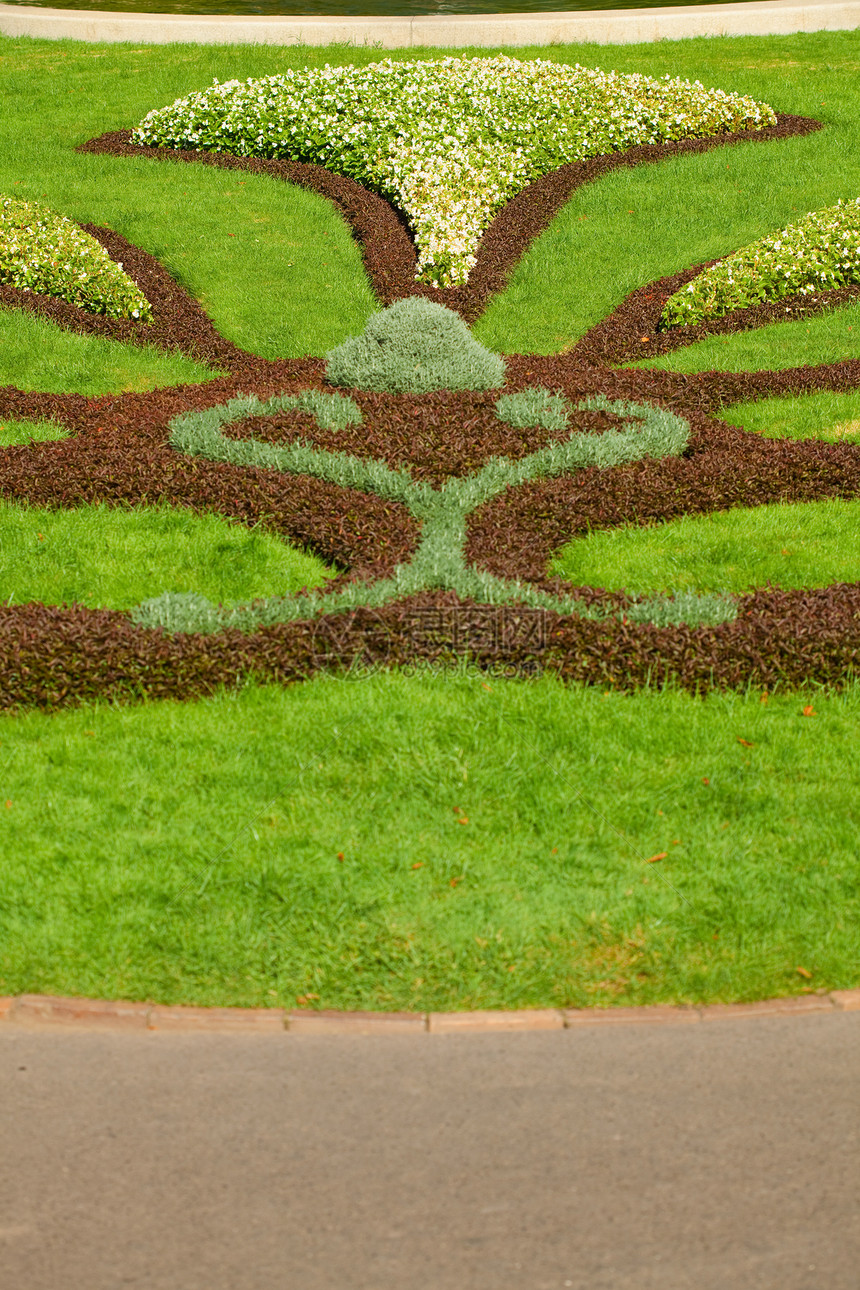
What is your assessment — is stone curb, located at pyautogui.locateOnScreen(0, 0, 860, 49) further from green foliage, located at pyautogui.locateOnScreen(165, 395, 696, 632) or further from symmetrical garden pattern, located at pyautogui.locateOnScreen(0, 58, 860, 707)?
green foliage, located at pyautogui.locateOnScreen(165, 395, 696, 632)

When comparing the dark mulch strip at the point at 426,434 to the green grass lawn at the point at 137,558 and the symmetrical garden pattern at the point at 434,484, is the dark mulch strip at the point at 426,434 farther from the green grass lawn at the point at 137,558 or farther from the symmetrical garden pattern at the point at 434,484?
the green grass lawn at the point at 137,558

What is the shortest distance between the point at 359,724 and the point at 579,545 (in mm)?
2734

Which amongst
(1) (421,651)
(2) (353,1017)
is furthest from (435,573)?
(2) (353,1017)

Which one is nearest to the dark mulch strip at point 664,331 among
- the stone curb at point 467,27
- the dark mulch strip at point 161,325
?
the dark mulch strip at point 161,325

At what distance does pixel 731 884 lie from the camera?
470 centimetres

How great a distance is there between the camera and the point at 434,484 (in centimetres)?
845

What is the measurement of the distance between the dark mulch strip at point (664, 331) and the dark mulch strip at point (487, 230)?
147 cm

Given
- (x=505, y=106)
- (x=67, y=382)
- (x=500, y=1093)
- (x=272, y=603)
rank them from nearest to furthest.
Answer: (x=500, y=1093) < (x=272, y=603) < (x=67, y=382) < (x=505, y=106)

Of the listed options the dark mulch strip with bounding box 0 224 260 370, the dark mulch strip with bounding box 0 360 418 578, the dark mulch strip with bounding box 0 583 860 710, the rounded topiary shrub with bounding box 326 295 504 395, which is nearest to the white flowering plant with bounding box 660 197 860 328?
the rounded topiary shrub with bounding box 326 295 504 395

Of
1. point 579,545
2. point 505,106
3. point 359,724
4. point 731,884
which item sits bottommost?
point 731,884

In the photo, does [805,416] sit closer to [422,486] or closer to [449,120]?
[422,486]

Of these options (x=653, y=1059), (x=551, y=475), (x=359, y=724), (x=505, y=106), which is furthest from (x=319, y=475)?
(x=505, y=106)

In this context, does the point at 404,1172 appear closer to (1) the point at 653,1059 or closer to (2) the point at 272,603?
(1) the point at 653,1059

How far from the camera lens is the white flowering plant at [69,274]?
43.0ft
